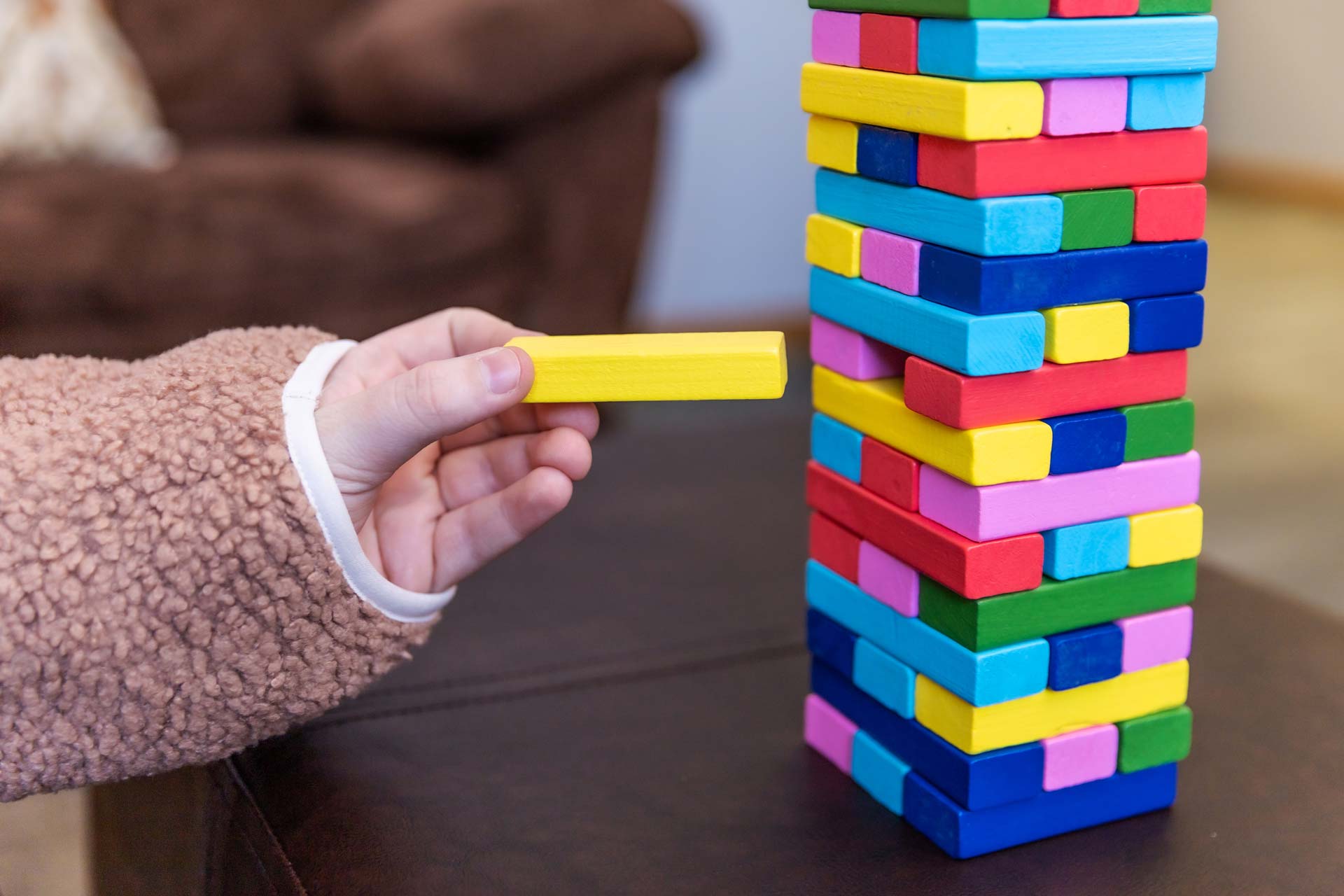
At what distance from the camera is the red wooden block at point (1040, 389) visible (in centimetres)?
55

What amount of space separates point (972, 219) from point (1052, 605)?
0.57ft

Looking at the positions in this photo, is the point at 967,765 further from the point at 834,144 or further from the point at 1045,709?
the point at 834,144

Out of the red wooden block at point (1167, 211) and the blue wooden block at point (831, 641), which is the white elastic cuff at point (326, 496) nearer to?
the blue wooden block at point (831, 641)

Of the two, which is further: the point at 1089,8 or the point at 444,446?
the point at 444,446

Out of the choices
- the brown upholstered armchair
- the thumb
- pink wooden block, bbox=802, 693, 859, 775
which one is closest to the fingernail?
the thumb

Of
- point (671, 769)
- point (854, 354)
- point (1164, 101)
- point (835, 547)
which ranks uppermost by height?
point (1164, 101)

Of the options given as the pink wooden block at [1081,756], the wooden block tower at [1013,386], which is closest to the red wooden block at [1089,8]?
the wooden block tower at [1013,386]

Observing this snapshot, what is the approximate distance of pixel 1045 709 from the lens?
1.96 feet

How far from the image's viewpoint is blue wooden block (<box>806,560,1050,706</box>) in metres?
0.57

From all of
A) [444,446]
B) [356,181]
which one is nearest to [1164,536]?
[444,446]

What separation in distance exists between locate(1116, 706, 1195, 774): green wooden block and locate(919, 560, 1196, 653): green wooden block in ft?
0.17

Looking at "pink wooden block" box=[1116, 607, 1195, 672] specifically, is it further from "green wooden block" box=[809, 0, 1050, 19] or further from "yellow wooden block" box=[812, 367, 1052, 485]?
"green wooden block" box=[809, 0, 1050, 19]

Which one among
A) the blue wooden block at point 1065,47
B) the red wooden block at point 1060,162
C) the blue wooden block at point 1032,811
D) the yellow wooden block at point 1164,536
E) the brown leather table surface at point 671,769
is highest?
the blue wooden block at point 1065,47

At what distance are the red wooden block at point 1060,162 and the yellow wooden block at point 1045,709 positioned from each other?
22 cm
